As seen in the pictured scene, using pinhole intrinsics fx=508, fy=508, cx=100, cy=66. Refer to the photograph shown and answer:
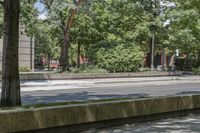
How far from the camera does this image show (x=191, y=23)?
48.0 m

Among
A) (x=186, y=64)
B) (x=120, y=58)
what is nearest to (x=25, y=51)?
(x=120, y=58)

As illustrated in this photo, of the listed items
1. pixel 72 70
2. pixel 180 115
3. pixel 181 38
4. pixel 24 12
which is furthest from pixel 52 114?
pixel 181 38

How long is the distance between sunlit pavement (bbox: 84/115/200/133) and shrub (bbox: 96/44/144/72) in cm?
2724

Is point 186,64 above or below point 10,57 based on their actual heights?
below

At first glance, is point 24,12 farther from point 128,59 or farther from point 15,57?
point 15,57

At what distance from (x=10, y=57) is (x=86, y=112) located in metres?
2.12

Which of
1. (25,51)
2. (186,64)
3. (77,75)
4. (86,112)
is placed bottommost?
(86,112)

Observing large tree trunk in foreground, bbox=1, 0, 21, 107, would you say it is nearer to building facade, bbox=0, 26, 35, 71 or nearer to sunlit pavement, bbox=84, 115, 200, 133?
sunlit pavement, bbox=84, 115, 200, 133

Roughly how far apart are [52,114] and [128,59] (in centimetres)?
3121

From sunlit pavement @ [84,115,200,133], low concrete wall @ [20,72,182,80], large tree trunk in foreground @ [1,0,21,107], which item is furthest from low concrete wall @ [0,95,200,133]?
low concrete wall @ [20,72,182,80]

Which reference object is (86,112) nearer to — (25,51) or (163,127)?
(163,127)

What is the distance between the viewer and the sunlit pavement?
11914 mm

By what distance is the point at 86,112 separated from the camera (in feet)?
Result: 38.0

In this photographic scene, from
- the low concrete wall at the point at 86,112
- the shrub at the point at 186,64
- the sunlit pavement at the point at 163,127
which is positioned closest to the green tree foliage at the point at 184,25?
the shrub at the point at 186,64
